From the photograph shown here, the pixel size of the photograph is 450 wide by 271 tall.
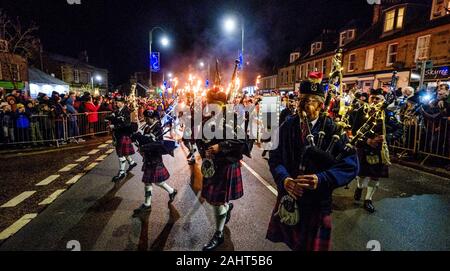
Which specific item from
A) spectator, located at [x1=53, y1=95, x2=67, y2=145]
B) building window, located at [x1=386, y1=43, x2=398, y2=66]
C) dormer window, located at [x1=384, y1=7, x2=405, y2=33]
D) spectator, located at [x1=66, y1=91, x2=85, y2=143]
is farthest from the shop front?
spectator, located at [x1=53, y1=95, x2=67, y2=145]

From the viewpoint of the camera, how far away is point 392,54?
19.1 m

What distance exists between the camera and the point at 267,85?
44.9m

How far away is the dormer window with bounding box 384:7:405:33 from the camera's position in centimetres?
1884

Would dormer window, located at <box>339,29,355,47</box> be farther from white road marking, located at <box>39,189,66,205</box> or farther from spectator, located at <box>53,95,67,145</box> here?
white road marking, located at <box>39,189,66,205</box>

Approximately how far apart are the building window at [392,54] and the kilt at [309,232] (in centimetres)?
2090

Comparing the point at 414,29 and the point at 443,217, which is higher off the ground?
the point at 414,29

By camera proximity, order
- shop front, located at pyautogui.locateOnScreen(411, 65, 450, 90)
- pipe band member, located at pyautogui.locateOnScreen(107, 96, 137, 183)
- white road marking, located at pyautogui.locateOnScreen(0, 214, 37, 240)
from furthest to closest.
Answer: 1. shop front, located at pyautogui.locateOnScreen(411, 65, 450, 90)
2. pipe band member, located at pyautogui.locateOnScreen(107, 96, 137, 183)
3. white road marking, located at pyautogui.locateOnScreen(0, 214, 37, 240)

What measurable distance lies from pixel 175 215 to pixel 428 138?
7.75 meters

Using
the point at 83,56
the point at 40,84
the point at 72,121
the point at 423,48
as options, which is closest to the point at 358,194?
the point at 72,121

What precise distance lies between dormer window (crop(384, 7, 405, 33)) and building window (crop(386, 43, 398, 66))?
1353 mm

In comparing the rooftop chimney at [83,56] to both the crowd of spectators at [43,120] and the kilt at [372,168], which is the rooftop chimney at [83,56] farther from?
the kilt at [372,168]
